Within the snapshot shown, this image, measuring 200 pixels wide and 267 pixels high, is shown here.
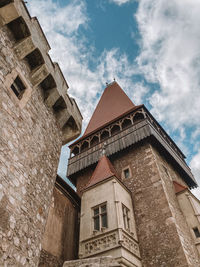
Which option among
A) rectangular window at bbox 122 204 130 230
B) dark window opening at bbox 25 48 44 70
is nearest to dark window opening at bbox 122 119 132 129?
rectangular window at bbox 122 204 130 230

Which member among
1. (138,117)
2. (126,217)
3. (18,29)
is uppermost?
(138,117)

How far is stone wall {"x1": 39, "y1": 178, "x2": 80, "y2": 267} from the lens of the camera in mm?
6773

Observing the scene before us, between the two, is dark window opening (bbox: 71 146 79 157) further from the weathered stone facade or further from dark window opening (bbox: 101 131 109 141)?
the weathered stone facade

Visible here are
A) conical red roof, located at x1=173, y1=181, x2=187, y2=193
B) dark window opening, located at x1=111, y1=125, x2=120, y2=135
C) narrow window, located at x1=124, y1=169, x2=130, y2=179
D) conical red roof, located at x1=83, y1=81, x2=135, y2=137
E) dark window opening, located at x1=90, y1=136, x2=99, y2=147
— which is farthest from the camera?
conical red roof, located at x1=83, y1=81, x2=135, y2=137

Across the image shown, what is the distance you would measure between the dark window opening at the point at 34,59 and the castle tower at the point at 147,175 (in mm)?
6636

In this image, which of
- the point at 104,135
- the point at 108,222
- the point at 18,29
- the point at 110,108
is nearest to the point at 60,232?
the point at 108,222

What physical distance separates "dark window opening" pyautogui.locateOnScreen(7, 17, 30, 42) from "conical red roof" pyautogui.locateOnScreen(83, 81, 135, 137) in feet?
41.5

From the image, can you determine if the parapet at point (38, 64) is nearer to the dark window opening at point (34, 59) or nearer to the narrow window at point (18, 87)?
the dark window opening at point (34, 59)

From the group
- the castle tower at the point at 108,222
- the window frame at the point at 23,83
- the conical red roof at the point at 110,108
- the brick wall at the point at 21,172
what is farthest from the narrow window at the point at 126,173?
the window frame at the point at 23,83

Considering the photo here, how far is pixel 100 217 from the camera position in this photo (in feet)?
29.0

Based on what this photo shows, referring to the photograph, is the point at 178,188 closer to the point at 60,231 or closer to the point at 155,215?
the point at 155,215

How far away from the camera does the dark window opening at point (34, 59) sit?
519 cm

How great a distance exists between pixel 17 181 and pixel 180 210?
29.5ft

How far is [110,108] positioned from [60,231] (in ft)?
43.3
